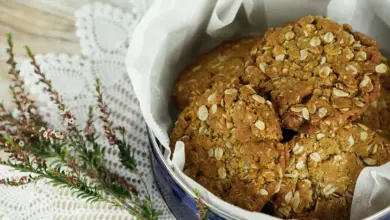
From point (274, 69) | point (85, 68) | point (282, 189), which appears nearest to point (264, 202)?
point (282, 189)

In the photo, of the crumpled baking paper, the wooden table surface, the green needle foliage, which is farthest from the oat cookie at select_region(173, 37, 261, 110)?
the wooden table surface

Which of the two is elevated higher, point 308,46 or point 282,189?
point 308,46

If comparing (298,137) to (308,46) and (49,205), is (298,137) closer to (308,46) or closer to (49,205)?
(308,46)

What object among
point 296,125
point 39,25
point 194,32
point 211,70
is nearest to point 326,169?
point 296,125

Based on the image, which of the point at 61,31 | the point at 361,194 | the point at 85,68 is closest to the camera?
the point at 361,194

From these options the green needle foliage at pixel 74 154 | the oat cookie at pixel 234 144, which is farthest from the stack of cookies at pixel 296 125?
the green needle foliage at pixel 74 154

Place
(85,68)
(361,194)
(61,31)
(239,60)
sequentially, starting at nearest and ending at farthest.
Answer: (361,194) < (239,60) < (85,68) < (61,31)
